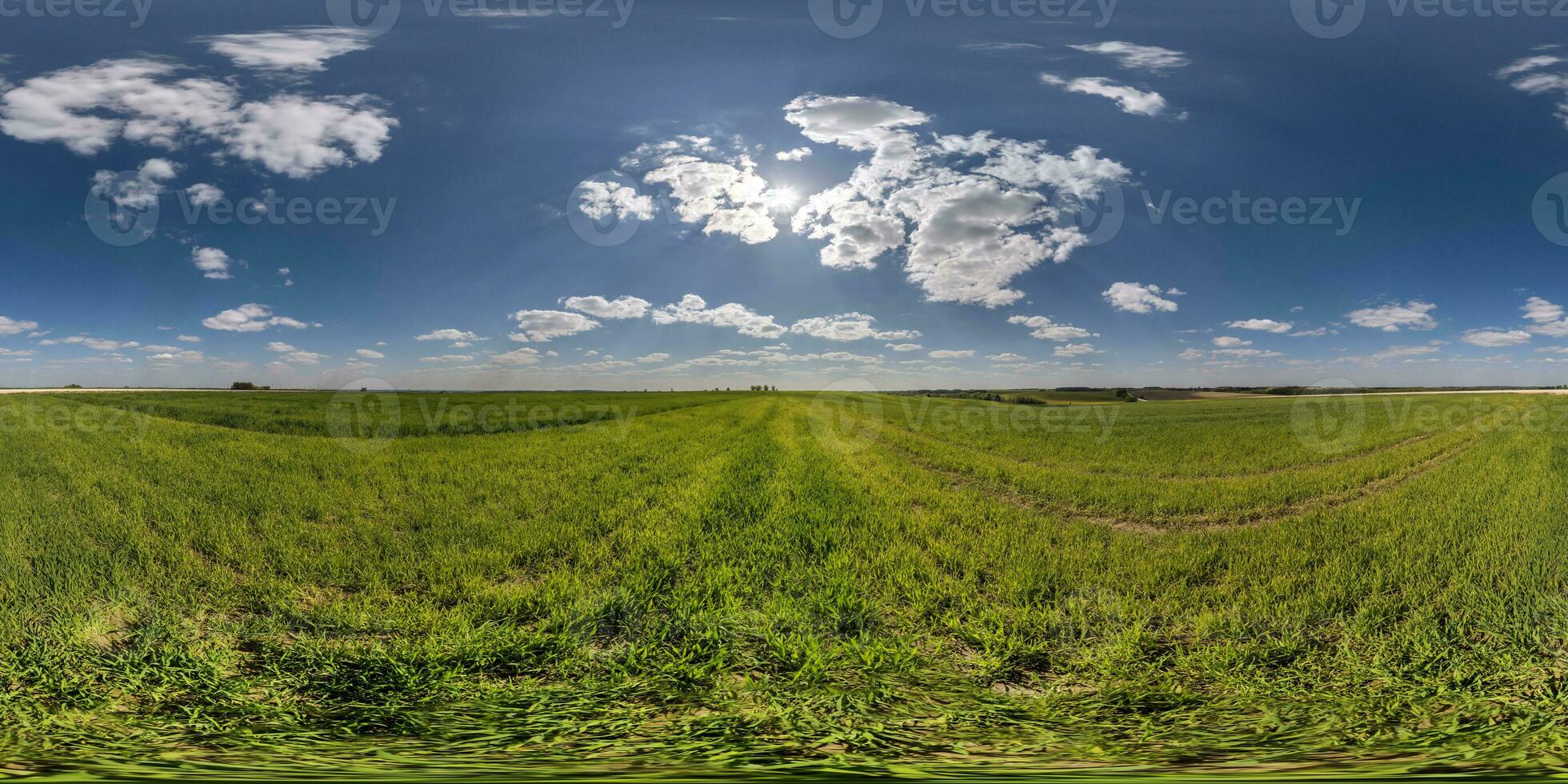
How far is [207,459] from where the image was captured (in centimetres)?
800

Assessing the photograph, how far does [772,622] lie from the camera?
3.08 meters

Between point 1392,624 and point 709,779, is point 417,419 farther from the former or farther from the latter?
point 1392,624

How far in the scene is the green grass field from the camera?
213 centimetres

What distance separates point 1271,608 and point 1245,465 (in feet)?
18.9
